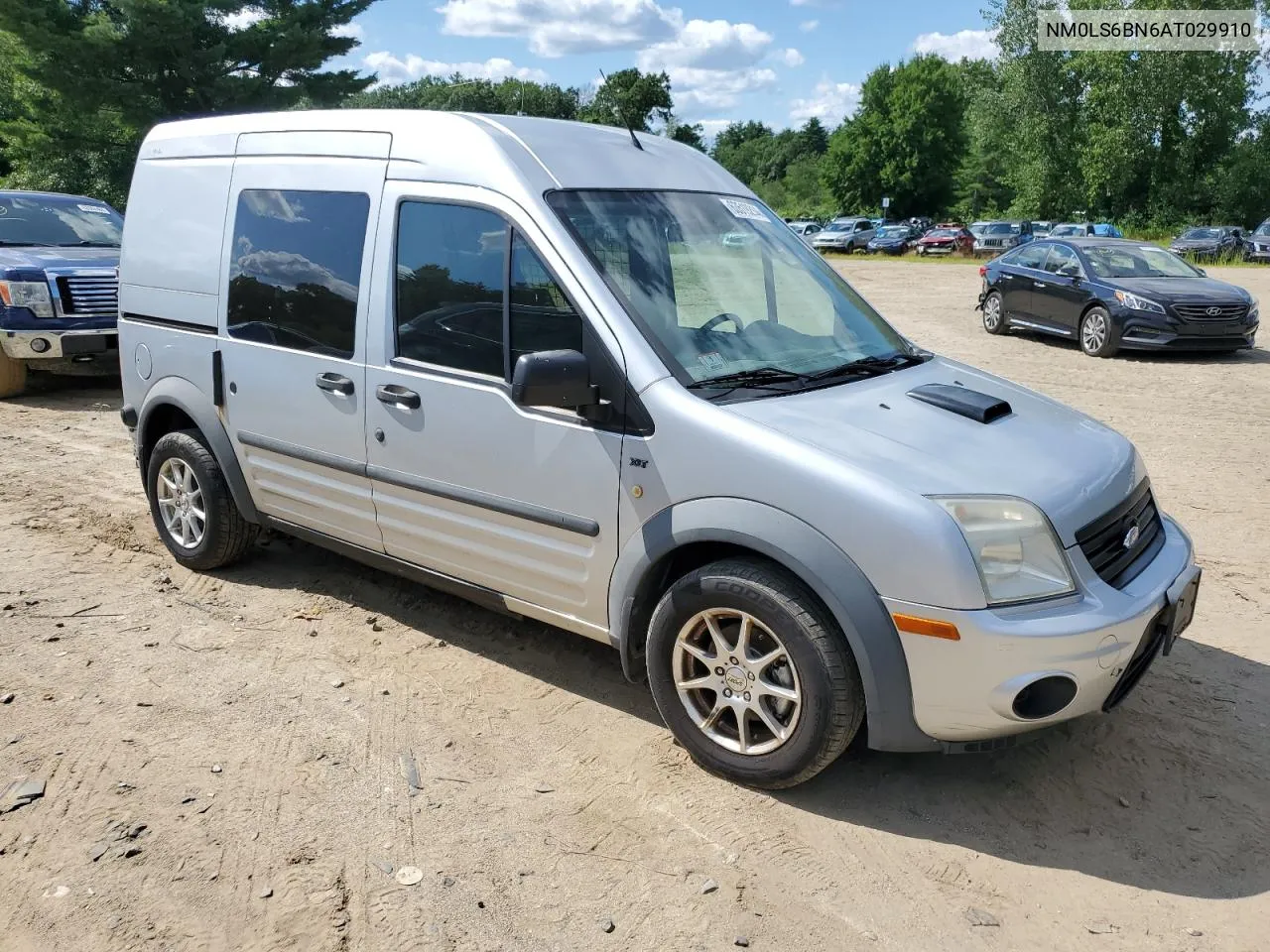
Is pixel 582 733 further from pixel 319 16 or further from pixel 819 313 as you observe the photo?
pixel 319 16

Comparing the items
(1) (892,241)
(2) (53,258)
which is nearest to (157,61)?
(2) (53,258)

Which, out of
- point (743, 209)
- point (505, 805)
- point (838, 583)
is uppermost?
point (743, 209)

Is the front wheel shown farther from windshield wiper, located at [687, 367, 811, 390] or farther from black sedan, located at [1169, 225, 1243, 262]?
black sedan, located at [1169, 225, 1243, 262]

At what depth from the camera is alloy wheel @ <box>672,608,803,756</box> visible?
336cm

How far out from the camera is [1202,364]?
12.4 meters

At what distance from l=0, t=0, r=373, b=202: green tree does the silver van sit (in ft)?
71.7

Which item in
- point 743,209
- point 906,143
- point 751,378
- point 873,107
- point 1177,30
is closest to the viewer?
point 751,378

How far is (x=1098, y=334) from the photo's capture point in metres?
13.0

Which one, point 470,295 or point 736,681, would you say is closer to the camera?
point 736,681

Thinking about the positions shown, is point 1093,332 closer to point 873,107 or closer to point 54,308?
point 54,308

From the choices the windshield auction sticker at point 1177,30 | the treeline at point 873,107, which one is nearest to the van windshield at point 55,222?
the treeline at point 873,107

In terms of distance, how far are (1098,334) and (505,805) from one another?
11.8 metres

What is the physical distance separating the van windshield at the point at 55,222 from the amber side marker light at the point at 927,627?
392 inches

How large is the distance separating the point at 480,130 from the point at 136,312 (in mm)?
2514
